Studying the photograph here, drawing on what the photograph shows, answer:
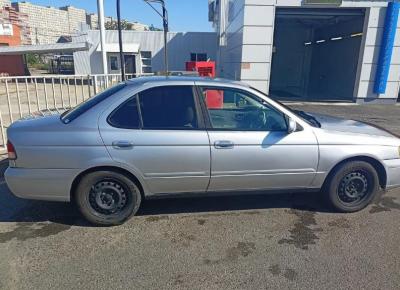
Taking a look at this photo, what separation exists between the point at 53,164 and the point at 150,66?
2486 centimetres

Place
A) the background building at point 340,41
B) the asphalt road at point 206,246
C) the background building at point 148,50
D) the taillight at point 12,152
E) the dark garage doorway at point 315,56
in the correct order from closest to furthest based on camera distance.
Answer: the asphalt road at point 206,246
the taillight at point 12,152
the background building at point 340,41
the dark garage doorway at point 315,56
the background building at point 148,50

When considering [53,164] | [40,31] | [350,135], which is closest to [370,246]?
[350,135]

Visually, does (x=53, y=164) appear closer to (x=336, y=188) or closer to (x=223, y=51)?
(x=336, y=188)

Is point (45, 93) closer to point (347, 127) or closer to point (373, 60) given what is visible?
point (347, 127)

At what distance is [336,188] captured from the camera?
3719mm

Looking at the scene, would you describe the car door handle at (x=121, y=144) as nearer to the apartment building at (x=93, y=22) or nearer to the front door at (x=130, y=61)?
the front door at (x=130, y=61)

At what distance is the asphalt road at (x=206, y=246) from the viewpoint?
8.48 ft

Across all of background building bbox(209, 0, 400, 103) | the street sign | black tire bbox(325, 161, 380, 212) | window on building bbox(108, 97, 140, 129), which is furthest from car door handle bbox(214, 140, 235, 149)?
the street sign

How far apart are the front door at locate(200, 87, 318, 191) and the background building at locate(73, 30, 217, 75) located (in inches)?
A: 928

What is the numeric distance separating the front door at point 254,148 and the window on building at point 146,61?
24.4 meters

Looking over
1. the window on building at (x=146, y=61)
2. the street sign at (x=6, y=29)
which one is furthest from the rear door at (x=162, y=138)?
the street sign at (x=6, y=29)

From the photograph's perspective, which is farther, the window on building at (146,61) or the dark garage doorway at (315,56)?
the window on building at (146,61)

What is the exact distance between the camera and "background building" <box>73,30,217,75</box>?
85.1ft

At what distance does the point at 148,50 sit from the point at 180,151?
82.3 feet
